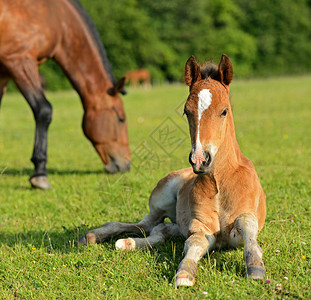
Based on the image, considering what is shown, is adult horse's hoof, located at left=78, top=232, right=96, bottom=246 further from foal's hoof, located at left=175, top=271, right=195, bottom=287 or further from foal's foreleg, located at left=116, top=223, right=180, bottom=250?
foal's hoof, located at left=175, top=271, right=195, bottom=287

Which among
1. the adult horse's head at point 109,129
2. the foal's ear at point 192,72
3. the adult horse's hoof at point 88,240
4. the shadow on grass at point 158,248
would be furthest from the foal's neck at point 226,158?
the adult horse's head at point 109,129

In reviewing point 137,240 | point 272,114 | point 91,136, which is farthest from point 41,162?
point 272,114

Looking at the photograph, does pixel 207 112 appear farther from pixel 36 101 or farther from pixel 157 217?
pixel 36 101

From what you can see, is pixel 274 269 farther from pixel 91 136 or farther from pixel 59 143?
pixel 59 143

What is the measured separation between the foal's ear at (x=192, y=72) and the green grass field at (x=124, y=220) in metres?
1.35

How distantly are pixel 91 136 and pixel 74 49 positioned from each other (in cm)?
150

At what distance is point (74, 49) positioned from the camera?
304 inches

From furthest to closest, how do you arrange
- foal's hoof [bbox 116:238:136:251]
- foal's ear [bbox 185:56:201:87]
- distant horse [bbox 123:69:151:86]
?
distant horse [bbox 123:69:151:86] → foal's hoof [bbox 116:238:136:251] → foal's ear [bbox 185:56:201:87]

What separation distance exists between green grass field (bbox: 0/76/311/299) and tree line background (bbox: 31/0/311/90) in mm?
35486

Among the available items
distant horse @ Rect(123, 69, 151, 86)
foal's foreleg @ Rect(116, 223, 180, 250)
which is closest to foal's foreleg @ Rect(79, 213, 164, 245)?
foal's foreleg @ Rect(116, 223, 180, 250)

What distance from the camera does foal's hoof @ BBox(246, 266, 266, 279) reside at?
3.02 metres

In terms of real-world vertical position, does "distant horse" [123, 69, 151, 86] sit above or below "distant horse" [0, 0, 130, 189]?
below

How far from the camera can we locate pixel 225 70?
11.5ft

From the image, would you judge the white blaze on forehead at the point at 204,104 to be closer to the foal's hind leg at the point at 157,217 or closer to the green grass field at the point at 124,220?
the green grass field at the point at 124,220
